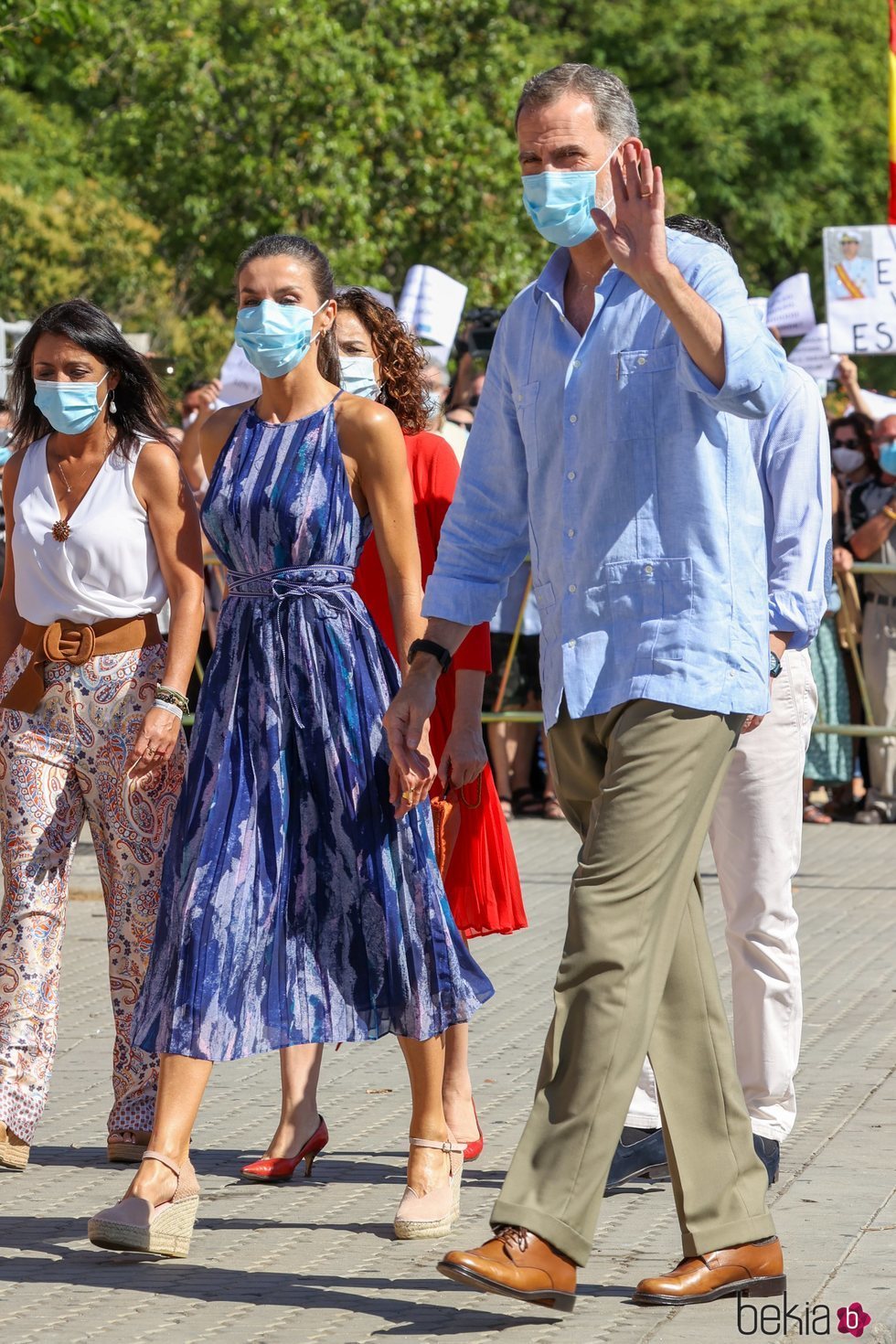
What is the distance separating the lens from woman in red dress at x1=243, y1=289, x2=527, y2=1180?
536 centimetres

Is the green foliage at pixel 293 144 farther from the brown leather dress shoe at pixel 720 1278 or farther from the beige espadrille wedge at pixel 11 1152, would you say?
the brown leather dress shoe at pixel 720 1278

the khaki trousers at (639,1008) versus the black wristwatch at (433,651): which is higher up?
the black wristwatch at (433,651)

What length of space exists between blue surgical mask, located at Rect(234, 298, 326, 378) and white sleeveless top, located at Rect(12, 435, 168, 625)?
0.71 meters

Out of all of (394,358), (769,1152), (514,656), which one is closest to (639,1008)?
(769,1152)

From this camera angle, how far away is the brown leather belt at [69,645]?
18.2ft

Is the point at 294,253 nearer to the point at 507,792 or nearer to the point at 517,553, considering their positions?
the point at 517,553

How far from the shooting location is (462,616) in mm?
4434

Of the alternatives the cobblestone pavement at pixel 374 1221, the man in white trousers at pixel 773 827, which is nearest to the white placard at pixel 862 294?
the cobblestone pavement at pixel 374 1221

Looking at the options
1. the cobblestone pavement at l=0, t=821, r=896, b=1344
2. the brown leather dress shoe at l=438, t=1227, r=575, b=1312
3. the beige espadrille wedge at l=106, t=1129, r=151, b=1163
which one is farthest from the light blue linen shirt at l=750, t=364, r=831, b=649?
the beige espadrille wedge at l=106, t=1129, r=151, b=1163

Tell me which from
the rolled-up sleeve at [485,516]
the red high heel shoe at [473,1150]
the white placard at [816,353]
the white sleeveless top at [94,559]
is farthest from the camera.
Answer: the white placard at [816,353]

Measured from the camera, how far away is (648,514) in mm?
4035

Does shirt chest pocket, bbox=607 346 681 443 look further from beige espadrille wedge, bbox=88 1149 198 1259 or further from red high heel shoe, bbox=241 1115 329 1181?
red high heel shoe, bbox=241 1115 329 1181

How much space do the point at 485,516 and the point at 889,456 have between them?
27.3ft

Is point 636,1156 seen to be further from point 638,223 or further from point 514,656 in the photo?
point 514,656
